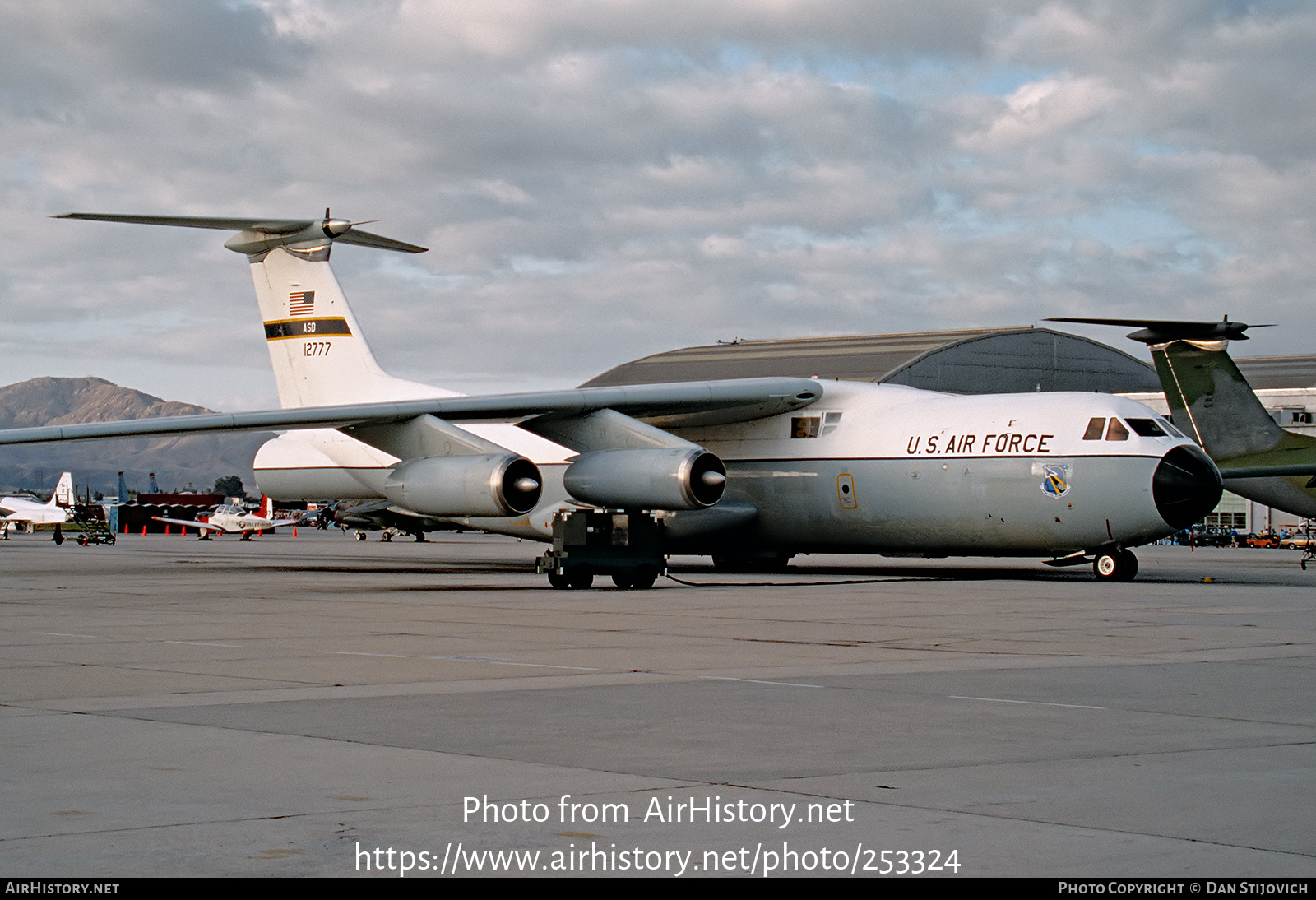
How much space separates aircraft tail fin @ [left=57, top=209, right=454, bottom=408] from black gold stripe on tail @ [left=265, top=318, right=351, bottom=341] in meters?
0.02

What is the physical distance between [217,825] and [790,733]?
3.45 metres

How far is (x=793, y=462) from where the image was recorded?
87.6 ft

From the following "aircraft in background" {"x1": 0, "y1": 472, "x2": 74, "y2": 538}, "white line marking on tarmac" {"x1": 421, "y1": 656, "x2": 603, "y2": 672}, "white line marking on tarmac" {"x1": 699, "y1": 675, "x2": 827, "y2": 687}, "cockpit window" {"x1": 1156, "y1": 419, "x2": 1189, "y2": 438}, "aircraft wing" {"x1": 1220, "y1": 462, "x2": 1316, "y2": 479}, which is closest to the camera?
"white line marking on tarmac" {"x1": 699, "y1": 675, "x2": 827, "y2": 687}

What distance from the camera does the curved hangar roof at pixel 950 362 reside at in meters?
61.0

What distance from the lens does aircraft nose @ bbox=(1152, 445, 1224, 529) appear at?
22781mm

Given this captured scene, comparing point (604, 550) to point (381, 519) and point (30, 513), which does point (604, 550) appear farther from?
point (30, 513)

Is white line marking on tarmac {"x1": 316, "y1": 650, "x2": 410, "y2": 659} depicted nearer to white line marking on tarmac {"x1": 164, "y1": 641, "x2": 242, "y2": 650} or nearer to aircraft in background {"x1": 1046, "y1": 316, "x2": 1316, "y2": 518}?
white line marking on tarmac {"x1": 164, "y1": 641, "x2": 242, "y2": 650}

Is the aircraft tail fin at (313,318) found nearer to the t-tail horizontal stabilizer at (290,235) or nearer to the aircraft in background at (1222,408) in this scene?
the t-tail horizontal stabilizer at (290,235)

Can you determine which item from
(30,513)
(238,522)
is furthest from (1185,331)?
(30,513)

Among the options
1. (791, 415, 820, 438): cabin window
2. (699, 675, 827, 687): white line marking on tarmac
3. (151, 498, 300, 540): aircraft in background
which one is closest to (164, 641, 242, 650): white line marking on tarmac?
(699, 675, 827, 687): white line marking on tarmac

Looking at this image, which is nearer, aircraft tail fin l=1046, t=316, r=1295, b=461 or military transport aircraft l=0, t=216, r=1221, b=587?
military transport aircraft l=0, t=216, r=1221, b=587

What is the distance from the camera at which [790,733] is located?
312 inches

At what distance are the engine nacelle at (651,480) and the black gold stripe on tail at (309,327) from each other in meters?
10.0

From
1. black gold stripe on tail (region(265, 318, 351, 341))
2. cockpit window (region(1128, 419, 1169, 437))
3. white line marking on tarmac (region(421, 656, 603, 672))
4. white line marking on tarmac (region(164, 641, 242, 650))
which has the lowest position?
white line marking on tarmac (region(421, 656, 603, 672))
